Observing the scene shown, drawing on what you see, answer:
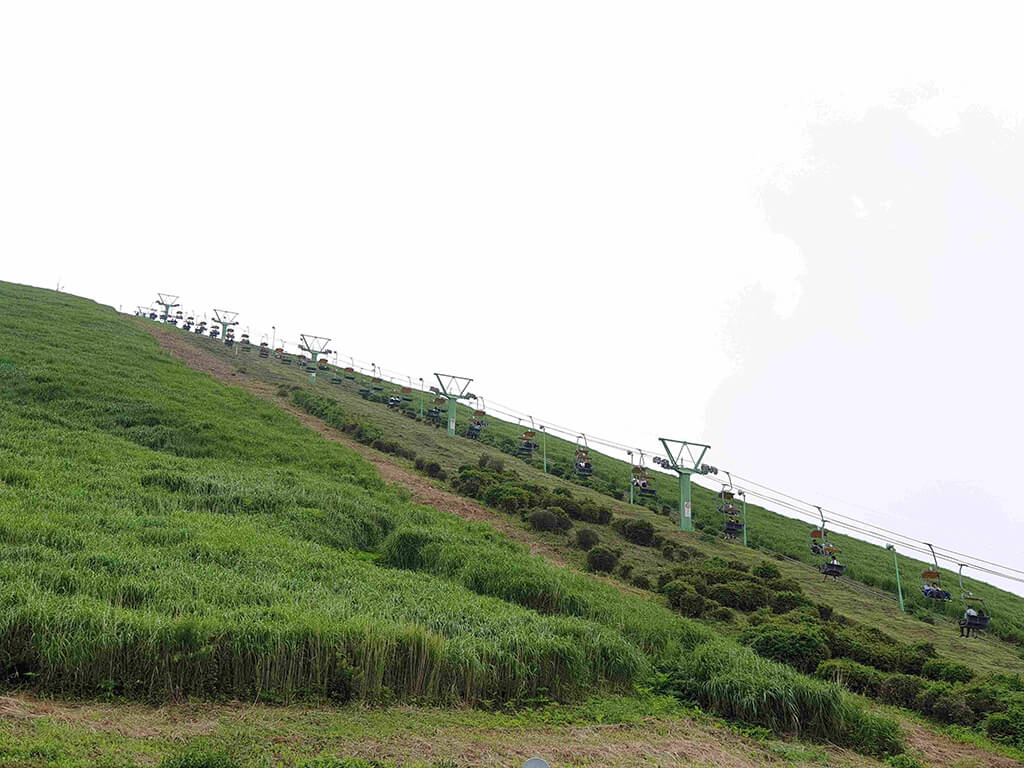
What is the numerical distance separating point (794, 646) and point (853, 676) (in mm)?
1444

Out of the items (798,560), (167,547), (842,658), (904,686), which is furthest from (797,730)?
(798,560)

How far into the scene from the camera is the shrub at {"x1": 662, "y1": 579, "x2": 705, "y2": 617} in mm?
19891

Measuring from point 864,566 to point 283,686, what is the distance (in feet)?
116

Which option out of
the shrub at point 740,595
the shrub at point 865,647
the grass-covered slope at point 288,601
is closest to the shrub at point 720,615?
the shrub at point 740,595

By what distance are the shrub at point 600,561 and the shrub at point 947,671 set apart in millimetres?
9574

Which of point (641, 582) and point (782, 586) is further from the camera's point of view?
point (782, 586)

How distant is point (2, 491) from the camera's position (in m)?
14.4

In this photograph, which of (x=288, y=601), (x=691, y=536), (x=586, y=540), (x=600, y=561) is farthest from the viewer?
(x=691, y=536)

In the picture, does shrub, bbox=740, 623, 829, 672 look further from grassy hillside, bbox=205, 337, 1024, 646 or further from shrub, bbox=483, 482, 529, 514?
grassy hillside, bbox=205, 337, 1024, 646

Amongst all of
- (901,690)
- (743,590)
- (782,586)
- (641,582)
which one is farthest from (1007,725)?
(782,586)

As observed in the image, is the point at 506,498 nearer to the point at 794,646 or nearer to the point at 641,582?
the point at 641,582

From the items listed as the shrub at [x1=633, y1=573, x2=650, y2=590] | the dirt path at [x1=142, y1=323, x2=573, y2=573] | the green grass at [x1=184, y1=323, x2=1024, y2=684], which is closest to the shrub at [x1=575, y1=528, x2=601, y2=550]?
the green grass at [x1=184, y1=323, x2=1024, y2=684]

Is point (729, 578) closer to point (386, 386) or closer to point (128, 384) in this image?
point (128, 384)

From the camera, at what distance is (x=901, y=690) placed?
14.2 m
